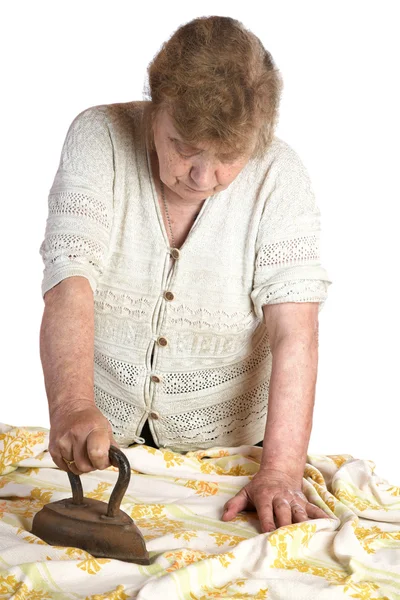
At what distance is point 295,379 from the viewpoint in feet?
7.43

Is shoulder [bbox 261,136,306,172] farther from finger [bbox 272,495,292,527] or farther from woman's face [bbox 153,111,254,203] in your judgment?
finger [bbox 272,495,292,527]

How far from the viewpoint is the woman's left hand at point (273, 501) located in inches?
80.5

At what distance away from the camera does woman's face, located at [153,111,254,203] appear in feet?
6.80

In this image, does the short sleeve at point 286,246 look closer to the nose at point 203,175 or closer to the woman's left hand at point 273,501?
the nose at point 203,175

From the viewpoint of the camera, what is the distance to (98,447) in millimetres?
1752

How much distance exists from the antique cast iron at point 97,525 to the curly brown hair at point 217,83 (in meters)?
0.67

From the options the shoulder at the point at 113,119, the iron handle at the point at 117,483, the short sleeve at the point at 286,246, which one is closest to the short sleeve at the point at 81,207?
the shoulder at the point at 113,119

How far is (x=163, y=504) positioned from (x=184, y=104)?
2.73ft

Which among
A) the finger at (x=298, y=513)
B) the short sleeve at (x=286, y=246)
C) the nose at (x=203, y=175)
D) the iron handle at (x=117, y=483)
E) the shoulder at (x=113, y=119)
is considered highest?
the shoulder at (x=113, y=119)

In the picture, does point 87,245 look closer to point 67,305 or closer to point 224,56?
point 67,305

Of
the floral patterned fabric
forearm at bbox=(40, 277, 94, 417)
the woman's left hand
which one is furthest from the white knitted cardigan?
the woman's left hand

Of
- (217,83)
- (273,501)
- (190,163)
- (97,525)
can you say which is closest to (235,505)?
(273,501)

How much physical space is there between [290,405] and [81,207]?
0.64m

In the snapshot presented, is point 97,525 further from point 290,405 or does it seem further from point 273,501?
point 290,405
